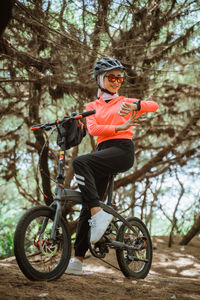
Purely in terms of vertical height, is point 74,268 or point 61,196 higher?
point 61,196

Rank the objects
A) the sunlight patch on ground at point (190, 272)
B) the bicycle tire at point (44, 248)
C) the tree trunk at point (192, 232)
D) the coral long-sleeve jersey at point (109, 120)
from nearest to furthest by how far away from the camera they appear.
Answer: the bicycle tire at point (44, 248) → the coral long-sleeve jersey at point (109, 120) → the sunlight patch on ground at point (190, 272) → the tree trunk at point (192, 232)

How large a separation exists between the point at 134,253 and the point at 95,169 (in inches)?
46.5

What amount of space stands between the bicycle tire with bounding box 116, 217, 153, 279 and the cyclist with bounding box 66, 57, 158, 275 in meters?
0.40

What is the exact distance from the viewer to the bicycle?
8.37ft

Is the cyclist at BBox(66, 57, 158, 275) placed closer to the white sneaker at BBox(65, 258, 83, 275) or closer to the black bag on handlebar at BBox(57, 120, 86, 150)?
the white sneaker at BBox(65, 258, 83, 275)

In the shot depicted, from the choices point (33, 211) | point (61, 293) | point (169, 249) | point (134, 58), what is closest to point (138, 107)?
point (33, 211)

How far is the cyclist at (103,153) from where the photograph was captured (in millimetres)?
2992

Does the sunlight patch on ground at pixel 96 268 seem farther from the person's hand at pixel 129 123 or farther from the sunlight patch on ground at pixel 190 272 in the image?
the person's hand at pixel 129 123

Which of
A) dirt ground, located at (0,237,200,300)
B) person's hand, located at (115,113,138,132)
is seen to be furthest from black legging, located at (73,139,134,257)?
dirt ground, located at (0,237,200,300)

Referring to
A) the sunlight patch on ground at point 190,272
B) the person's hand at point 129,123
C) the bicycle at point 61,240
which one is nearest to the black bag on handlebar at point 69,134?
the bicycle at point 61,240

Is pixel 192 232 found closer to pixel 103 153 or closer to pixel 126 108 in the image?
pixel 103 153

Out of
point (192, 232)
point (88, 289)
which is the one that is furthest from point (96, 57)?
point (192, 232)

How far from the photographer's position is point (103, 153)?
3162 millimetres

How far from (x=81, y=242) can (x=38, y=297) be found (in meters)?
1.22
